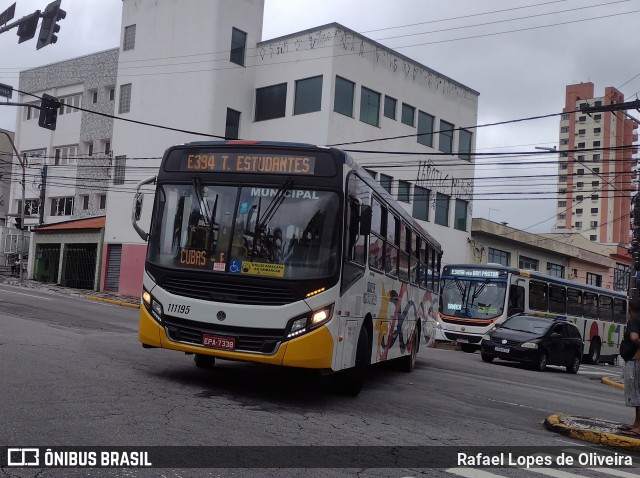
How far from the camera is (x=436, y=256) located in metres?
18.6

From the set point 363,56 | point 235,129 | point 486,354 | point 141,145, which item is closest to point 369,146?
point 363,56

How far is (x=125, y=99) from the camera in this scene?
40656mm

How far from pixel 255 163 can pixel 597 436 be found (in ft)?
17.9

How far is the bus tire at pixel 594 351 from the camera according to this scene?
30969 millimetres

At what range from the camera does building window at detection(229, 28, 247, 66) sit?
37.1 m

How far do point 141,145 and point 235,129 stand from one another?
583 cm

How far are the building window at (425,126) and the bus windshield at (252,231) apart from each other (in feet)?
105

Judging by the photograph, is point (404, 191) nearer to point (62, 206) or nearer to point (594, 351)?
point (594, 351)

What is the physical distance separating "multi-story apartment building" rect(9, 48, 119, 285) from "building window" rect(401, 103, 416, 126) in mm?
16985

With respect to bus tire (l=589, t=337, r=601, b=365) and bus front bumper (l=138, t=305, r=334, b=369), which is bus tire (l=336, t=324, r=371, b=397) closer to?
bus front bumper (l=138, t=305, r=334, b=369)

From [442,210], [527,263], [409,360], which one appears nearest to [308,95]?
[442,210]

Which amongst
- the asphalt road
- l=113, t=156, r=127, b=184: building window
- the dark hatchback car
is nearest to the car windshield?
Answer: the dark hatchback car

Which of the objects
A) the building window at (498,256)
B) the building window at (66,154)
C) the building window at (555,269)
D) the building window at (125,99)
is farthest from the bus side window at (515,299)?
the building window at (66,154)

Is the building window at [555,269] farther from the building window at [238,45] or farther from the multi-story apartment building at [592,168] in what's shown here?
the multi-story apartment building at [592,168]
